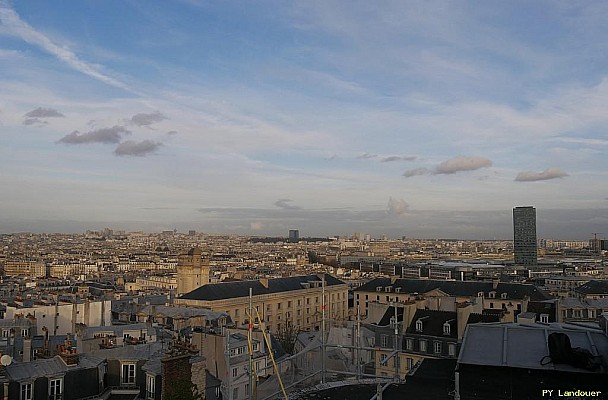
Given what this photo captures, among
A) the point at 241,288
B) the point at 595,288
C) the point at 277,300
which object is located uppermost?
the point at 241,288

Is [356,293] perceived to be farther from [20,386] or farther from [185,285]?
[20,386]

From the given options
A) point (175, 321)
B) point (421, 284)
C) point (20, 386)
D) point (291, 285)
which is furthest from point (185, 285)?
point (20, 386)

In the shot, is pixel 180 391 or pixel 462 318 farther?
pixel 462 318

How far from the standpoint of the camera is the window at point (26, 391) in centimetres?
1692

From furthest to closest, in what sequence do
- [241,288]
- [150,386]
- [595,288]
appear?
1. [595,288]
2. [241,288]
3. [150,386]

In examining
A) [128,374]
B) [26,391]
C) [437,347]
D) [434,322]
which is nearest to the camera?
[26,391]

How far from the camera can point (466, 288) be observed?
211 ft

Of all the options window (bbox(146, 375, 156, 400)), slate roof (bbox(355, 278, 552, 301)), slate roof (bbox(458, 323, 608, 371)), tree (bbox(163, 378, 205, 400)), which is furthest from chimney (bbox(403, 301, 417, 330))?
slate roof (bbox(355, 278, 552, 301))

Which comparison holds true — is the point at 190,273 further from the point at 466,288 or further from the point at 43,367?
the point at 43,367

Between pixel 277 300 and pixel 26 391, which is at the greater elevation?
pixel 26 391

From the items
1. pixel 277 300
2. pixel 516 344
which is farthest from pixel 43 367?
pixel 277 300

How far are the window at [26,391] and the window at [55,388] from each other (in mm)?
592

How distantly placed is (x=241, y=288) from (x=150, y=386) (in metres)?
46.6

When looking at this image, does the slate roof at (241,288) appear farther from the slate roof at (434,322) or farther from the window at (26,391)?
the window at (26,391)
